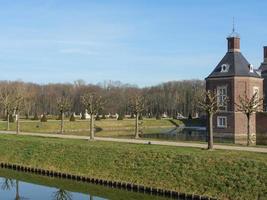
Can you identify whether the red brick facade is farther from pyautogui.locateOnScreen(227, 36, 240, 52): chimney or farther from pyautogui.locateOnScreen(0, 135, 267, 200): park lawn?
pyautogui.locateOnScreen(0, 135, 267, 200): park lawn

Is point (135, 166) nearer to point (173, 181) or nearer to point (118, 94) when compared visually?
point (173, 181)

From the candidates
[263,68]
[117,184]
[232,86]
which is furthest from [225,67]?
[117,184]

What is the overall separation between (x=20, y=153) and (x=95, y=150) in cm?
636

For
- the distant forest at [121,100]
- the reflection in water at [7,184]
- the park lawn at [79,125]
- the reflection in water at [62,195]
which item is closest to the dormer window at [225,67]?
the park lawn at [79,125]

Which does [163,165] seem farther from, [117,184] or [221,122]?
[221,122]

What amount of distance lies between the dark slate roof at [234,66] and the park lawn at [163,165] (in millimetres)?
22992

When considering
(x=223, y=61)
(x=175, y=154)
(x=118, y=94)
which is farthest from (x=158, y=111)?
(x=175, y=154)

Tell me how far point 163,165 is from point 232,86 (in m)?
26.3

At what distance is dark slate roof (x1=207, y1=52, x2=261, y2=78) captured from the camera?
4634 centimetres

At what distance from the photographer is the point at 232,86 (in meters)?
46.1

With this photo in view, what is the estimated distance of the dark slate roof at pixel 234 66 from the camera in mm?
46344

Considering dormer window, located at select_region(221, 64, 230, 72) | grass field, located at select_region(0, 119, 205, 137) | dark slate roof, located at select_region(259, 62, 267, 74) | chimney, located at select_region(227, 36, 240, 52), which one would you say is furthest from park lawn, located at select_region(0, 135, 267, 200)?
dark slate roof, located at select_region(259, 62, 267, 74)

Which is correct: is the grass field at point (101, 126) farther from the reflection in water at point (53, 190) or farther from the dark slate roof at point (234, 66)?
the reflection in water at point (53, 190)

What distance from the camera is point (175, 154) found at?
71.7 ft
